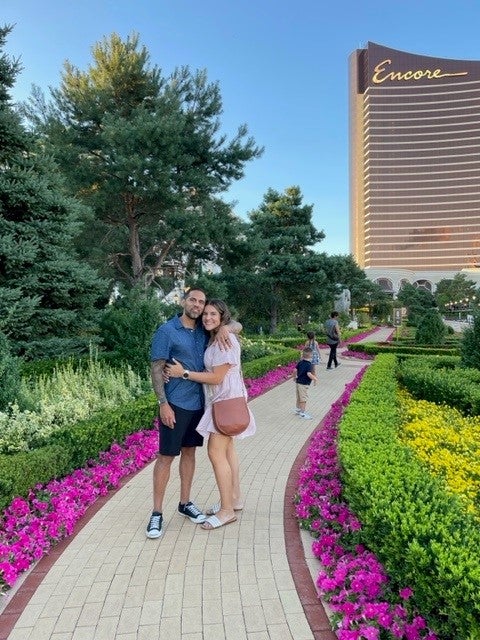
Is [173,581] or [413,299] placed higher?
[413,299]

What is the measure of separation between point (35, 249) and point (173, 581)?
25.8ft

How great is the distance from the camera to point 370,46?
13988cm

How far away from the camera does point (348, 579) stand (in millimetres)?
2766

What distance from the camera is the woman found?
11.0 ft

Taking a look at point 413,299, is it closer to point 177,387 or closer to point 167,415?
point 177,387

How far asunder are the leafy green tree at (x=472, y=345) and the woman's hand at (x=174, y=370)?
844 cm

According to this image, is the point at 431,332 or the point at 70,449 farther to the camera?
the point at 431,332

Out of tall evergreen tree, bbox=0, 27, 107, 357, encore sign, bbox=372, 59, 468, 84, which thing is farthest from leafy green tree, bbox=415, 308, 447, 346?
encore sign, bbox=372, 59, 468, 84

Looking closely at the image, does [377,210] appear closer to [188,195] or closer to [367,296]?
[367,296]

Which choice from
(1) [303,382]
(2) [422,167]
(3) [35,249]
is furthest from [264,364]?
(2) [422,167]

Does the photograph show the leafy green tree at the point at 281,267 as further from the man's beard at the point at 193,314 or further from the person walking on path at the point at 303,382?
the man's beard at the point at 193,314

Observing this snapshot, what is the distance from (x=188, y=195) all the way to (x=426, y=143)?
127 meters

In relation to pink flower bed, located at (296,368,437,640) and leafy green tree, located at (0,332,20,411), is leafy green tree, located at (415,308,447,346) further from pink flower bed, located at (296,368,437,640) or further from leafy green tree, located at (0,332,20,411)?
leafy green tree, located at (0,332,20,411)

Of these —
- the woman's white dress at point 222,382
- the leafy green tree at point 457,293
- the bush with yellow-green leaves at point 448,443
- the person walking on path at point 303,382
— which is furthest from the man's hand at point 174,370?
the leafy green tree at point 457,293
